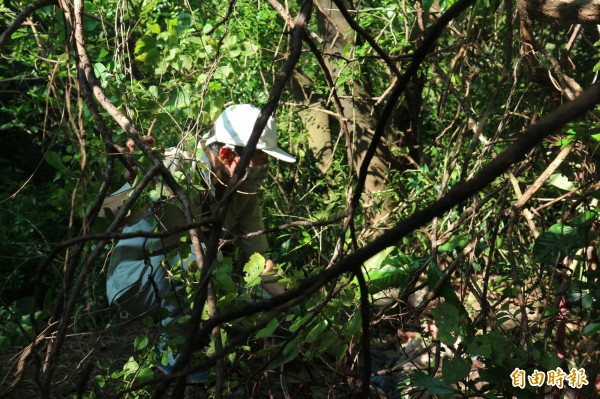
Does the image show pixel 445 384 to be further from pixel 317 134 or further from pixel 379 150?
pixel 317 134

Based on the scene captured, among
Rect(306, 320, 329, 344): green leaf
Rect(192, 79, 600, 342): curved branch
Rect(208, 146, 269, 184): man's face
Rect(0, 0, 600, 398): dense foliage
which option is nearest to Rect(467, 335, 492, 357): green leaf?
Rect(0, 0, 600, 398): dense foliage

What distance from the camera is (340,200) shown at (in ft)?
14.5

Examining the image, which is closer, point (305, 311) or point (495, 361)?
point (495, 361)

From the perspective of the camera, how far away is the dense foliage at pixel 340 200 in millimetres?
1938

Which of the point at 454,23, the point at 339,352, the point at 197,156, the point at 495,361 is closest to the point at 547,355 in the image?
the point at 495,361

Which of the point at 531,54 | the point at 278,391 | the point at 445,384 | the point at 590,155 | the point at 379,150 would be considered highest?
the point at 379,150

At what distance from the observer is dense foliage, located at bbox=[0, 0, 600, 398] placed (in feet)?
6.36

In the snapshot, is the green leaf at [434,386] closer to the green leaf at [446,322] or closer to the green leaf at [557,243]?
the green leaf at [446,322]

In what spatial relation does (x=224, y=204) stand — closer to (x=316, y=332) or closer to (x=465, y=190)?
(x=465, y=190)

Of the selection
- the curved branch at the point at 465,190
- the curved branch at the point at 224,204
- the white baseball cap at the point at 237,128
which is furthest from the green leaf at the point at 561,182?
the curved branch at the point at 465,190

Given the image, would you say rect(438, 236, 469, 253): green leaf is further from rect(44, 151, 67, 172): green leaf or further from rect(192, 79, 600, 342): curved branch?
rect(192, 79, 600, 342): curved branch

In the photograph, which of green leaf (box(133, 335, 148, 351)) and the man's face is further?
the man's face

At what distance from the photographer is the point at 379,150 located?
5.24 meters

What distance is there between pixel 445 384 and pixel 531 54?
1.63 m
